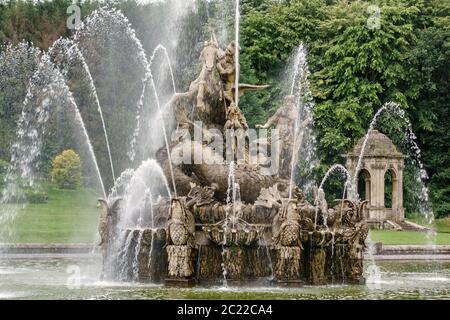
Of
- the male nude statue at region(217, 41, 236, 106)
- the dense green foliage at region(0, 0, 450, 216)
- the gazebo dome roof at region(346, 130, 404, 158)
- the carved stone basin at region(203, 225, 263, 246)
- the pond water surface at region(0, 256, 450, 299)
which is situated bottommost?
the pond water surface at region(0, 256, 450, 299)

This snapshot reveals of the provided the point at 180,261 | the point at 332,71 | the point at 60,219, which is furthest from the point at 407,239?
the point at 180,261

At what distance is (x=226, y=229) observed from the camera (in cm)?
1756

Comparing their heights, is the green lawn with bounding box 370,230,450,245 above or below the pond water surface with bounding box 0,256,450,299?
above

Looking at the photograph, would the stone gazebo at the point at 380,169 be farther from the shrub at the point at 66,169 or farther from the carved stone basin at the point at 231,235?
the carved stone basin at the point at 231,235

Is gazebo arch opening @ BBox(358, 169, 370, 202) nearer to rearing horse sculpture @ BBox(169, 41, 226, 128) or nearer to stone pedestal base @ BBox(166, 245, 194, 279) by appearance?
rearing horse sculpture @ BBox(169, 41, 226, 128)

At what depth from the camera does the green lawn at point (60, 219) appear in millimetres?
32650

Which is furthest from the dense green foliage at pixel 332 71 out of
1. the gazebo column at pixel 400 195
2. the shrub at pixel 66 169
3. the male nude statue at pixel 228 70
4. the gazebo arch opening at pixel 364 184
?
the male nude statue at pixel 228 70

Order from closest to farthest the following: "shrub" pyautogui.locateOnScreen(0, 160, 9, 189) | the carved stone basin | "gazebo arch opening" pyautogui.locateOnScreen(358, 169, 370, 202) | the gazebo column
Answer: the carved stone basin → "shrub" pyautogui.locateOnScreen(0, 160, 9, 189) → the gazebo column → "gazebo arch opening" pyautogui.locateOnScreen(358, 169, 370, 202)

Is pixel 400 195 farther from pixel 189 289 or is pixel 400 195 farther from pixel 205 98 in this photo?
pixel 189 289

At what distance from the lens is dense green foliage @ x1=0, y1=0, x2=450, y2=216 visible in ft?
152

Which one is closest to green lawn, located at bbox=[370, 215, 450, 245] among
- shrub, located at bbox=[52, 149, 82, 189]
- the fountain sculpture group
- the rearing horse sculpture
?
the rearing horse sculpture

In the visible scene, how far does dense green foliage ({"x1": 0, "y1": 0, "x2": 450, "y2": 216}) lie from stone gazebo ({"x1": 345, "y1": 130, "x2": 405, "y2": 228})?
1.09 m
